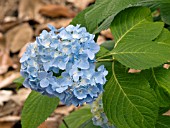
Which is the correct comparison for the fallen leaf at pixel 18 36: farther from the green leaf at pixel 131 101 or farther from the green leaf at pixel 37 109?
the green leaf at pixel 131 101

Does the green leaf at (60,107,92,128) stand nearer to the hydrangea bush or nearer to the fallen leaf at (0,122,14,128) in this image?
the hydrangea bush

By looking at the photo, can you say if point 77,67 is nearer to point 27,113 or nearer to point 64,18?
point 27,113

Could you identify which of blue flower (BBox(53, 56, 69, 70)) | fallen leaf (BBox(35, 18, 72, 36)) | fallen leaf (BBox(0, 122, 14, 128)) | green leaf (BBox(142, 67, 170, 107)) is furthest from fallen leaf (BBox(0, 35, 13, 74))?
blue flower (BBox(53, 56, 69, 70))

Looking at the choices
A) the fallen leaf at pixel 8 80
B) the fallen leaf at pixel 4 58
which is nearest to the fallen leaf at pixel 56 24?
the fallen leaf at pixel 4 58

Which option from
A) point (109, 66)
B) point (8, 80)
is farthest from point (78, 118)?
point (8, 80)

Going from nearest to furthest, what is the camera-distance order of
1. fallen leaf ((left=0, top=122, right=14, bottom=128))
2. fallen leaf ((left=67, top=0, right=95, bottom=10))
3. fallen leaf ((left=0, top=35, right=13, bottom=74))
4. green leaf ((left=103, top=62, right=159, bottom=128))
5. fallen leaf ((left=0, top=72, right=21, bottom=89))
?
green leaf ((left=103, top=62, right=159, bottom=128)) < fallen leaf ((left=0, top=122, right=14, bottom=128)) < fallen leaf ((left=0, top=72, right=21, bottom=89)) < fallen leaf ((left=0, top=35, right=13, bottom=74)) < fallen leaf ((left=67, top=0, right=95, bottom=10))

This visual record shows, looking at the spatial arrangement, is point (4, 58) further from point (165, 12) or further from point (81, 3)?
point (165, 12)
